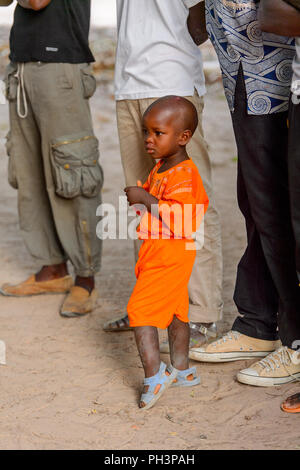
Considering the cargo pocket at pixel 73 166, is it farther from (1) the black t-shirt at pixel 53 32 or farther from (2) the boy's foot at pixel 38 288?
(2) the boy's foot at pixel 38 288

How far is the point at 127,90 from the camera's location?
347 cm

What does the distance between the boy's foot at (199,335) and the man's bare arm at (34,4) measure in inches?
78.9

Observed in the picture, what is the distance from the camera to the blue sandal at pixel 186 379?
127 inches

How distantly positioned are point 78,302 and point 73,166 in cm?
85

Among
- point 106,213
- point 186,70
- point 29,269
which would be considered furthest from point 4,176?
point 186,70

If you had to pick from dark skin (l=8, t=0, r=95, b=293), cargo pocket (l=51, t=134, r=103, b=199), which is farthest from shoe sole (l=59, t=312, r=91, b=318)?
cargo pocket (l=51, t=134, r=103, b=199)

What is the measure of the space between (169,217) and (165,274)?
0.85 feet

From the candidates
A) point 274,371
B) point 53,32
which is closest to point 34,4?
point 53,32

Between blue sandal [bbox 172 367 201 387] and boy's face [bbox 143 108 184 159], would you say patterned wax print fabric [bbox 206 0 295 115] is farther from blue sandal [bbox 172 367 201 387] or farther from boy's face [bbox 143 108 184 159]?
blue sandal [bbox 172 367 201 387]

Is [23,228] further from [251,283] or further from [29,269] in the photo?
[251,283]

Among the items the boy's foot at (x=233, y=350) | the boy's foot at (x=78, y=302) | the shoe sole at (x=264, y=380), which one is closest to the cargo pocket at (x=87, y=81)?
the boy's foot at (x=78, y=302)

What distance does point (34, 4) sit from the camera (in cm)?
395

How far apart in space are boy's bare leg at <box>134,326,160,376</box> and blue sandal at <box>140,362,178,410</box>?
0.02 meters

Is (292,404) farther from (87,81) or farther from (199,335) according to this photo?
(87,81)
